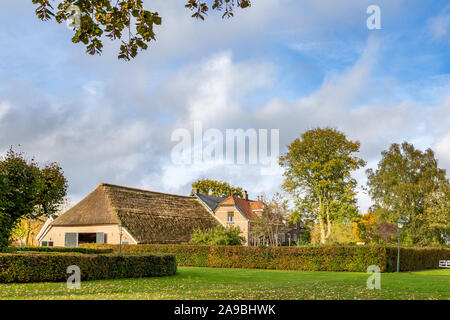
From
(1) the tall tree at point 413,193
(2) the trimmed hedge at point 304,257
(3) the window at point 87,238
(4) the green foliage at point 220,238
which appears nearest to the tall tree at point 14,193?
(2) the trimmed hedge at point 304,257

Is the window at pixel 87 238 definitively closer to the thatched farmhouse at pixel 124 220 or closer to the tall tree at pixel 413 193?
the thatched farmhouse at pixel 124 220

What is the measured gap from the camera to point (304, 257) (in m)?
32.5

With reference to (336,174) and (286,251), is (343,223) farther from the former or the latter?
(286,251)

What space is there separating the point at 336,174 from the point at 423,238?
16.5 metres

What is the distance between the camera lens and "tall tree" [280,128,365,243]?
46781 millimetres

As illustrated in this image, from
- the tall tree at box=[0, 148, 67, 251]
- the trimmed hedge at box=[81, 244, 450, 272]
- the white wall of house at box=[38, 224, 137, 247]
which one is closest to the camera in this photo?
the tall tree at box=[0, 148, 67, 251]

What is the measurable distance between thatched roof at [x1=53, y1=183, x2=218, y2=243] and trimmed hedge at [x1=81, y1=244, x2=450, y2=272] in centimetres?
663

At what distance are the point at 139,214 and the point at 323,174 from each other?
754 inches

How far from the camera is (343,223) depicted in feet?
153

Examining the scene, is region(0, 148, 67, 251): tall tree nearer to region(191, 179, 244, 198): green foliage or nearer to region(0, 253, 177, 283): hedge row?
region(0, 253, 177, 283): hedge row

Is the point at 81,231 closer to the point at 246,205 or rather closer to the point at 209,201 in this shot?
the point at 209,201

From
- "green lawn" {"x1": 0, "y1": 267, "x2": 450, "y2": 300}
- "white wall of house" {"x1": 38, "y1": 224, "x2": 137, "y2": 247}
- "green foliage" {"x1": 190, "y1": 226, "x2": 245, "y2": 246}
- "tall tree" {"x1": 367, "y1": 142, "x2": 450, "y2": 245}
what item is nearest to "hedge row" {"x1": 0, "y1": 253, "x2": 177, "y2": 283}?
"green lawn" {"x1": 0, "y1": 267, "x2": 450, "y2": 300}

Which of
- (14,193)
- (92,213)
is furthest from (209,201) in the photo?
(14,193)
